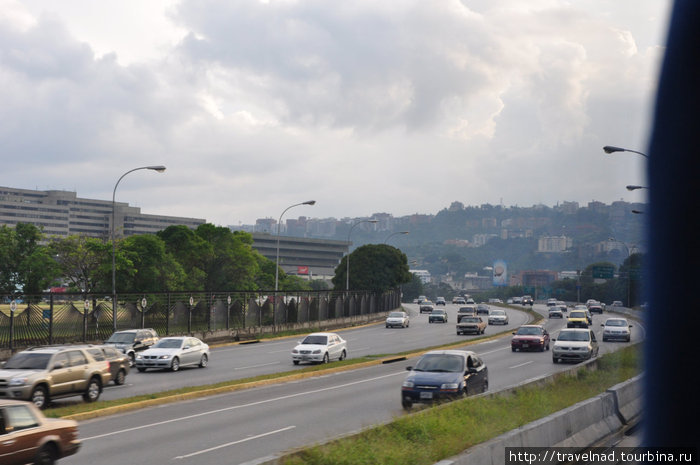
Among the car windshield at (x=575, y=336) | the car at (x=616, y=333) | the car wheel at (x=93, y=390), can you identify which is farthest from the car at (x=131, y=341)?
the car at (x=616, y=333)

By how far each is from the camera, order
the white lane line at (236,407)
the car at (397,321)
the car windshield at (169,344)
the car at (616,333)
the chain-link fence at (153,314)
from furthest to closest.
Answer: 1. the car at (397,321)
2. the car at (616,333)
3. the chain-link fence at (153,314)
4. the car windshield at (169,344)
5. the white lane line at (236,407)

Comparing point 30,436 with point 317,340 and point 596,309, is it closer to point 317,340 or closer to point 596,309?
point 317,340

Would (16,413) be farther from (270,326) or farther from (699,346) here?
(270,326)

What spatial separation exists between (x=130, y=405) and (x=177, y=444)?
5.72m

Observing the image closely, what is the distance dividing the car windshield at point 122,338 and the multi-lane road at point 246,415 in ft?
11.0

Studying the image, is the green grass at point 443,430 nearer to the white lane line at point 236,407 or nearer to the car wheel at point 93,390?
the white lane line at point 236,407

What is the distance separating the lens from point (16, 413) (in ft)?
39.3

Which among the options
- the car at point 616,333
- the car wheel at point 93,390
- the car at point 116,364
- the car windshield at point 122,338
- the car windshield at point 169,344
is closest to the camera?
the car wheel at point 93,390

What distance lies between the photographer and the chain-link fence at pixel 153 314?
3322cm

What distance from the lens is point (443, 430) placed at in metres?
13.0

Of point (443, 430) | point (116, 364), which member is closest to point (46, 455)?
point (443, 430)

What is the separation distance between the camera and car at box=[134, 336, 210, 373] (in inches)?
1212

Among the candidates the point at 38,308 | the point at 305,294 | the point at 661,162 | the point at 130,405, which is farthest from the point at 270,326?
the point at 661,162

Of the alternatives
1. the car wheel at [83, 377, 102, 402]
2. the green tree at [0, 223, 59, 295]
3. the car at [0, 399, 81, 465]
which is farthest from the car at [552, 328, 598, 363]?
the green tree at [0, 223, 59, 295]
